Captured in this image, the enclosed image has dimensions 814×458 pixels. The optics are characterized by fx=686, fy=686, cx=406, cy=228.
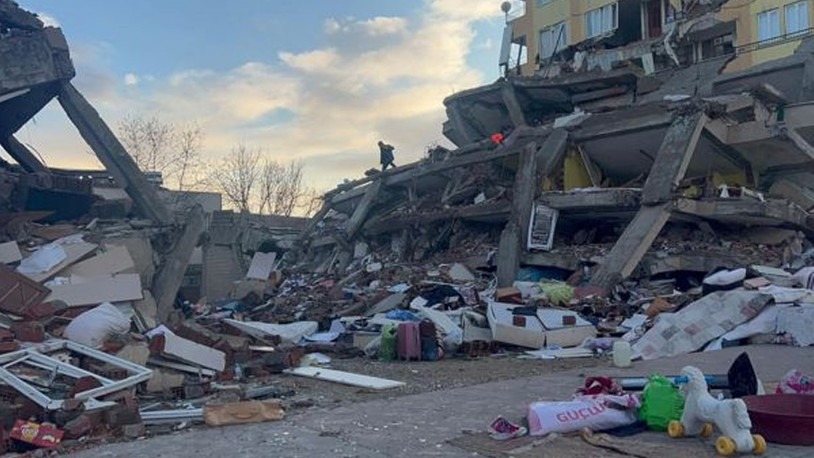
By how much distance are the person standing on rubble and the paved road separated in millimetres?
14278

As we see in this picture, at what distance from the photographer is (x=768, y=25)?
101ft

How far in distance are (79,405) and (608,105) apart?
64.4 ft

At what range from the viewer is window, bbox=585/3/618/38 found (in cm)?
3259

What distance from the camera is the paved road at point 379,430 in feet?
13.5

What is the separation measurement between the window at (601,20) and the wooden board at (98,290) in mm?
28373

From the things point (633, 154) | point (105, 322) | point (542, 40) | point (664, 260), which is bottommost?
point (105, 322)

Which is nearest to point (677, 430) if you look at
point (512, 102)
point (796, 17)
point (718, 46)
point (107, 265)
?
point (107, 265)

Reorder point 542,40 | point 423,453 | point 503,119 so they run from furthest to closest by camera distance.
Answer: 1. point 542,40
2. point 503,119
3. point 423,453

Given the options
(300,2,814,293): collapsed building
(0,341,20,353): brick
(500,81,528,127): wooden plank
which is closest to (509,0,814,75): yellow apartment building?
(500,81,528,127): wooden plank

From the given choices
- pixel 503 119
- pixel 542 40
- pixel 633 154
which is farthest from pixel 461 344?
pixel 542 40

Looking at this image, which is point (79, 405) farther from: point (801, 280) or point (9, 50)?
point (801, 280)

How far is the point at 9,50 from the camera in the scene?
11172 millimetres

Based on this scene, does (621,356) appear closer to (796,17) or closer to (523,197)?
(523,197)

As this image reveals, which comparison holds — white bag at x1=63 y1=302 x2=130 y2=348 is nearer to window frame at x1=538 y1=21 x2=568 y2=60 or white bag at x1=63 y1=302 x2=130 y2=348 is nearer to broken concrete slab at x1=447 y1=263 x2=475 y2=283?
broken concrete slab at x1=447 y1=263 x2=475 y2=283
